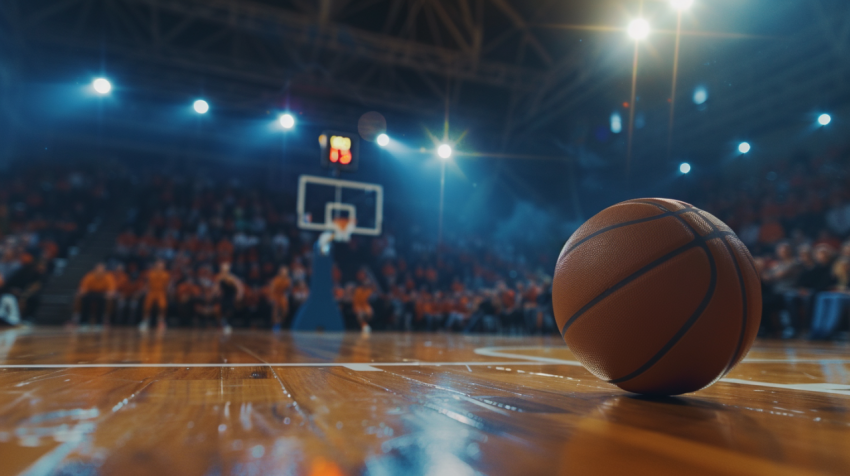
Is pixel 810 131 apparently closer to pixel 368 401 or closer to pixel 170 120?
pixel 368 401

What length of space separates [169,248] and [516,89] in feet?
28.7

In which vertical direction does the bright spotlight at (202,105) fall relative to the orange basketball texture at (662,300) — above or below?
above

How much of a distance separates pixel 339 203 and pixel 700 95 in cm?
850

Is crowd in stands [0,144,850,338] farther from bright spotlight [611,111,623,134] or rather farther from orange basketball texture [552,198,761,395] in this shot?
orange basketball texture [552,198,761,395]

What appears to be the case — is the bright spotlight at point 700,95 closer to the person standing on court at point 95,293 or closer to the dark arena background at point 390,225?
the dark arena background at point 390,225

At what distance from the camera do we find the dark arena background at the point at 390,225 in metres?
→ 0.96

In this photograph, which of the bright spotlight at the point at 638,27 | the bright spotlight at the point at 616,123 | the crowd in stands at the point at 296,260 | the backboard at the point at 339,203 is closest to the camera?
the bright spotlight at the point at 638,27

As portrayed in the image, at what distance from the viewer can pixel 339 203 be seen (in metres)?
9.20

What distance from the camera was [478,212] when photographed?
1780 cm

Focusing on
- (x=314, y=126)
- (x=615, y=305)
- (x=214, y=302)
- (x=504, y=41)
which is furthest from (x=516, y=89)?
(x=615, y=305)

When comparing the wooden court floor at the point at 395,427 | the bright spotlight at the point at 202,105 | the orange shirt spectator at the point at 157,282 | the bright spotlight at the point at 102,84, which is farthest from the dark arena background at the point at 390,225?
the bright spotlight at the point at 102,84

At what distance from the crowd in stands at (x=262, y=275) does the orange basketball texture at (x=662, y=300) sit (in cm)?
815

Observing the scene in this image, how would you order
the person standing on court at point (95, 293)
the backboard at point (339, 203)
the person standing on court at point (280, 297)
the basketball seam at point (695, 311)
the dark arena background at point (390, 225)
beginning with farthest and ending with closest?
the person standing on court at point (280, 297) < the backboard at point (339, 203) < the person standing on court at point (95, 293) < the basketball seam at point (695, 311) < the dark arena background at point (390, 225)

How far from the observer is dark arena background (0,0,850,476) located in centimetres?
96
